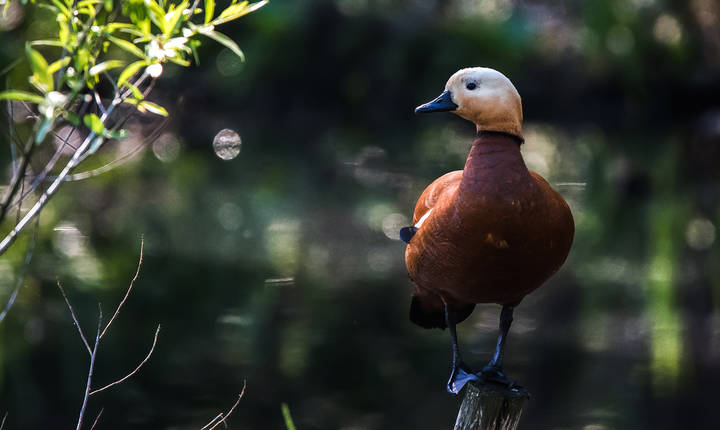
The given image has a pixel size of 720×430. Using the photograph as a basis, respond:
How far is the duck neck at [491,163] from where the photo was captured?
2.45 meters

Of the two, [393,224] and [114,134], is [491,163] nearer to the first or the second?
[114,134]

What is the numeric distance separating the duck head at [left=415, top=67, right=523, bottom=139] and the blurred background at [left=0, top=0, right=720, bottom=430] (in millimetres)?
838

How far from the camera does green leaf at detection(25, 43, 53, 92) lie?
5.10 feet

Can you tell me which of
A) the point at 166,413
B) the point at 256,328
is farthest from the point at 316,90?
the point at 166,413

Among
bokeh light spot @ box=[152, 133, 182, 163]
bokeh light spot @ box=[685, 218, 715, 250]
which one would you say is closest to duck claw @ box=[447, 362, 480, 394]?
bokeh light spot @ box=[685, 218, 715, 250]

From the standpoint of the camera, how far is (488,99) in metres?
2.49

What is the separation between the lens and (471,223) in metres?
2.44

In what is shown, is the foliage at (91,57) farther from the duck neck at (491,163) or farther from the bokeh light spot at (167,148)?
the bokeh light spot at (167,148)

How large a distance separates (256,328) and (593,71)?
10.5 metres

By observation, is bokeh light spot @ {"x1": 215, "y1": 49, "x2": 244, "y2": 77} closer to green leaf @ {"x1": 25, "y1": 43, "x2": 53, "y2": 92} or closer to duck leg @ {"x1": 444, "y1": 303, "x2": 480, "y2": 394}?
duck leg @ {"x1": 444, "y1": 303, "x2": 480, "y2": 394}

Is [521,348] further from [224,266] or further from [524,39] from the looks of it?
[524,39]

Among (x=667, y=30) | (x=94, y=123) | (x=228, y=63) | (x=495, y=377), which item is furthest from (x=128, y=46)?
(x=667, y=30)

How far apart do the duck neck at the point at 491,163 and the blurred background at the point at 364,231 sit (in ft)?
2.77

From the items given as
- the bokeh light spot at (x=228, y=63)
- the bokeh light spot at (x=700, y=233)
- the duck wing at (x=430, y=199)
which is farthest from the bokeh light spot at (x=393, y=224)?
the bokeh light spot at (x=228, y=63)
